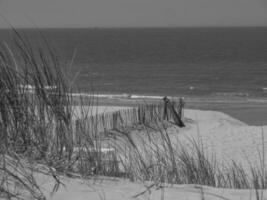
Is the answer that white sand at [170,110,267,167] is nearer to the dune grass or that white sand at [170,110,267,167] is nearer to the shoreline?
the shoreline

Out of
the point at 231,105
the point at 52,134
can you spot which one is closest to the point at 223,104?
the point at 231,105

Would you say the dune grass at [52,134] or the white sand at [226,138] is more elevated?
the white sand at [226,138]

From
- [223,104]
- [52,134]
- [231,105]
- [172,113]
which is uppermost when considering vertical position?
[223,104]

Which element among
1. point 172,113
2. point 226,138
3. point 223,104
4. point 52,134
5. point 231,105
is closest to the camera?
point 52,134

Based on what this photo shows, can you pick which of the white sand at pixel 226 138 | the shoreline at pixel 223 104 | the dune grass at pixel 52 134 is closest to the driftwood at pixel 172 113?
the white sand at pixel 226 138

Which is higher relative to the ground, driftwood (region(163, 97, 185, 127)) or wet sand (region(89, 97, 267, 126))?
wet sand (region(89, 97, 267, 126))

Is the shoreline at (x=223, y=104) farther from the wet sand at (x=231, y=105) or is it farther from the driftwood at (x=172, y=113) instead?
the driftwood at (x=172, y=113)

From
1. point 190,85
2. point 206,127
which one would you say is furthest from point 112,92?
point 206,127

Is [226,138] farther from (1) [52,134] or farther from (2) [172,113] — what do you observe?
(1) [52,134]

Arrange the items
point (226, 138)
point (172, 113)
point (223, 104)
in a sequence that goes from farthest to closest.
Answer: point (223, 104)
point (172, 113)
point (226, 138)

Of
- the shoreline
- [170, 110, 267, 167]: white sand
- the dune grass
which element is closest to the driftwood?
[170, 110, 267, 167]: white sand

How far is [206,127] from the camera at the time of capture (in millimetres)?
18156

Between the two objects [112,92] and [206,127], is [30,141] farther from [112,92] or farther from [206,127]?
[112,92]

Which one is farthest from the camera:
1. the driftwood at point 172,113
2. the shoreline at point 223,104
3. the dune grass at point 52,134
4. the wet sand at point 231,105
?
the shoreline at point 223,104
